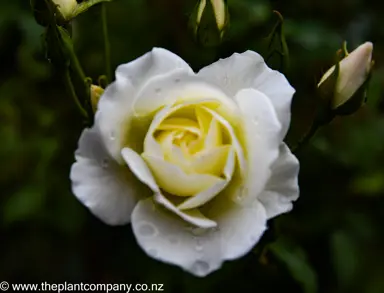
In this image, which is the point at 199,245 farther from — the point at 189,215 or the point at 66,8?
the point at 66,8

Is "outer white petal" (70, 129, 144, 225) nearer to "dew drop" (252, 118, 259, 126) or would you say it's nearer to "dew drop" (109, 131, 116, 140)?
"dew drop" (109, 131, 116, 140)

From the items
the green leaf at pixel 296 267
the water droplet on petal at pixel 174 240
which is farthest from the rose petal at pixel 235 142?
the green leaf at pixel 296 267

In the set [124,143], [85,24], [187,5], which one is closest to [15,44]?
[85,24]

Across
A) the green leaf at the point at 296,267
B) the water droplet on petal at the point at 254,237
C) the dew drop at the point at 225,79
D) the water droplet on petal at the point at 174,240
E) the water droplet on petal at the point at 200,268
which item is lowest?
the green leaf at the point at 296,267

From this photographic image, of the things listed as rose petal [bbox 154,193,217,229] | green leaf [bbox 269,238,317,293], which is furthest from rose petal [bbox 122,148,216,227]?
green leaf [bbox 269,238,317,293]

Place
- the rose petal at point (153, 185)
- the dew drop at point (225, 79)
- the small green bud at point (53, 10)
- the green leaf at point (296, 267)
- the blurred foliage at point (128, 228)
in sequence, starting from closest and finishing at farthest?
the rose petal at point (153, 185) → the dew drop at point (225, 79) → the small green bud at point (53, 10) → the green leaf at point (296, 267) → the blurred foliage at point (128, 228)

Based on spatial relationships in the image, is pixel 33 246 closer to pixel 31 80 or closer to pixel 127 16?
pixel 31 80

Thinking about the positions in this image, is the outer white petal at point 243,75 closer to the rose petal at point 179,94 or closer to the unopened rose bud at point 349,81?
the rose petal at point 179,94

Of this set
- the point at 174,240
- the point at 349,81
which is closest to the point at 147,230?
the point at 174,240

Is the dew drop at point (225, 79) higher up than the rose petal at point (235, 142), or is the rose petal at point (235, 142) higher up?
the dew drop at point (225, 79)
